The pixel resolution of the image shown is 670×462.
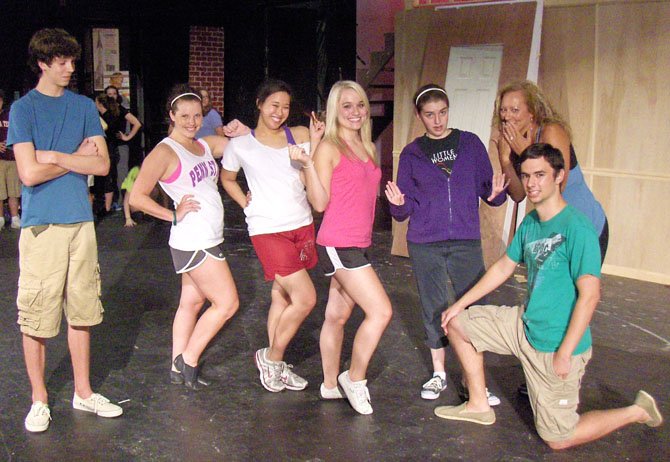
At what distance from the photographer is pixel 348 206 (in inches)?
158

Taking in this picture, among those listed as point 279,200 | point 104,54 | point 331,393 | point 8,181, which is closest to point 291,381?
point 331,393

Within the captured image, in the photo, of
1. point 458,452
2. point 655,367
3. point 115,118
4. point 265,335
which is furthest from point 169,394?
point 115,118

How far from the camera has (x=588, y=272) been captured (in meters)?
3.36

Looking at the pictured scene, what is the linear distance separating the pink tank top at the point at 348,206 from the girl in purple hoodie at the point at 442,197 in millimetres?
151

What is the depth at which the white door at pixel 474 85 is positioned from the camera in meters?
7.30

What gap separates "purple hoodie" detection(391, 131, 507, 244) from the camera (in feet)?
13.5

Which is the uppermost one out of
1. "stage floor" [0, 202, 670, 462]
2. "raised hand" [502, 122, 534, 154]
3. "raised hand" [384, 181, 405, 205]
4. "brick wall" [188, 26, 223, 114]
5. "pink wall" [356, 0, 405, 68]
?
"pink wall" [356, 0, 405, 68]

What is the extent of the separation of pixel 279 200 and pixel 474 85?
12.2ft

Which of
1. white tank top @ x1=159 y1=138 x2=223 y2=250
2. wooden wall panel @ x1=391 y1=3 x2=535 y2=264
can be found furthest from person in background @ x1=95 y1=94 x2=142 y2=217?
white tank top @ x1=159 y1=138 x2=223 y2=250

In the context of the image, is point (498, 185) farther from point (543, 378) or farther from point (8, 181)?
point (8, 181)

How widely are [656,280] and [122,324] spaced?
445 cm

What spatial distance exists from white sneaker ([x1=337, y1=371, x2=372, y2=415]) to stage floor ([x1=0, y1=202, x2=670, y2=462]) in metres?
0.04

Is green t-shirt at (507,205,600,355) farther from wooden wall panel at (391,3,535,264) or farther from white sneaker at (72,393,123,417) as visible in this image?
wooden wall panel at (391,3,535,264)

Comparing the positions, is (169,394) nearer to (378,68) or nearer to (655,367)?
(655,367)
